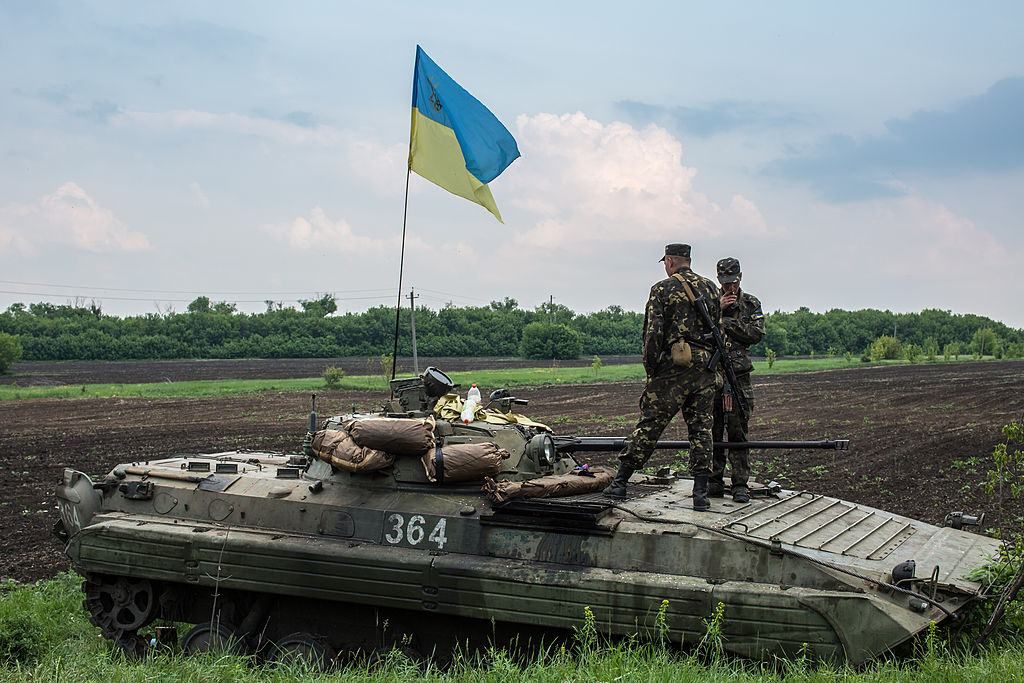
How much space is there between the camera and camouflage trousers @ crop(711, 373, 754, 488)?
862 centimetres

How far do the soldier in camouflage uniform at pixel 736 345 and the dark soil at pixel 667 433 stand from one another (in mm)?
3731

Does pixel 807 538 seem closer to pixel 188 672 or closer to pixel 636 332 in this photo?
pixel 188 672

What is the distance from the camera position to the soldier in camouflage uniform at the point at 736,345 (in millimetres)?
8766

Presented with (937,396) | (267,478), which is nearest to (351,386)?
(937,396)

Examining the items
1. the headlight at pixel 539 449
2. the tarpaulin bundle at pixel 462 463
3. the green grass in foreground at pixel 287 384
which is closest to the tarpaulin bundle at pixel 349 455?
the tarpaulin bundle at pixel 462 463

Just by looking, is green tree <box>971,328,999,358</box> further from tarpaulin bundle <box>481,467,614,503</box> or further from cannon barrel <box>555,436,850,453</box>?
tarpaulin bundle <box>481,467,614,503</box>

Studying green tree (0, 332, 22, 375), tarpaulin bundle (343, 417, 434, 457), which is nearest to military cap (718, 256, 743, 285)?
tarpaulin bundle (343, 417, 434, 457)

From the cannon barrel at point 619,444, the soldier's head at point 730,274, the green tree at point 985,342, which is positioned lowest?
the cannon barrel at point 619,444

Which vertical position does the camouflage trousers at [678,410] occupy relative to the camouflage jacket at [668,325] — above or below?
below

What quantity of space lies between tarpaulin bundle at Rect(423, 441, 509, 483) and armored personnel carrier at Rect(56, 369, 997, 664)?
13mm

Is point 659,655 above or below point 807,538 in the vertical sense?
below

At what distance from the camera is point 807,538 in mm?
7227

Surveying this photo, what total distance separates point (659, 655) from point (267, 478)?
13.0ft

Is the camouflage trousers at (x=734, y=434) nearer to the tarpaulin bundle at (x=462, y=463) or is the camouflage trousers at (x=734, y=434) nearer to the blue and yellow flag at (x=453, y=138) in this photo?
the tarpaulin bundle at (x=462, y=463)
